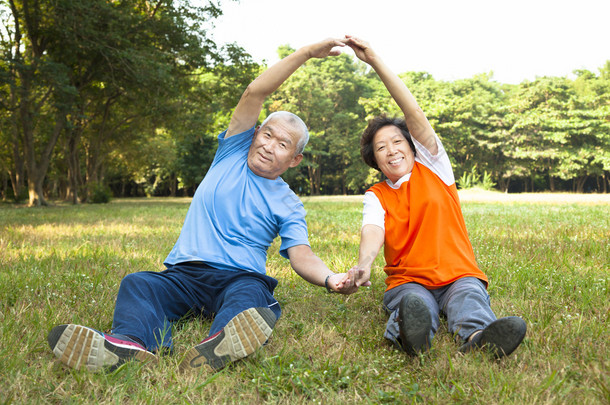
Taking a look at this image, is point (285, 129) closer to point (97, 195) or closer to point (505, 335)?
point (505, 335)

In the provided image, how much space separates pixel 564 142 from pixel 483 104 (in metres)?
8.91

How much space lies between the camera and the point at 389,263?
314cm

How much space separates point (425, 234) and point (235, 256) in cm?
121

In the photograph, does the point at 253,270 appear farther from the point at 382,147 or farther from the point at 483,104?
the point at 483,104

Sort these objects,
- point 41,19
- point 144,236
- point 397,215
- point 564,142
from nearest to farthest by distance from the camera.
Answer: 1. point 397,215
2. point 144,236
3. point 41,19
4. point 564,142

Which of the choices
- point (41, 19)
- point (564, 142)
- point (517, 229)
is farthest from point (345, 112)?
point (517, 229)

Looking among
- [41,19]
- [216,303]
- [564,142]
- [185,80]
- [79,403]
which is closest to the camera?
[79,403]

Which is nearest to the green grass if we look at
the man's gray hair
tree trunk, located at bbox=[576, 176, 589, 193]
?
the man's gray hair

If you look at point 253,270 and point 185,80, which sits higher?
point 185,80

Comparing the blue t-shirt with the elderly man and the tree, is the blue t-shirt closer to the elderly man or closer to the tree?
the elderly man

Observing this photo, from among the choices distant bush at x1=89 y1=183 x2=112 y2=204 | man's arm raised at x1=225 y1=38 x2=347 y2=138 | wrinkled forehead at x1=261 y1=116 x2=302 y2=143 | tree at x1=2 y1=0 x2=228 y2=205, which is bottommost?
distant bush at x1=89 y1=183 x2=112 y2=204

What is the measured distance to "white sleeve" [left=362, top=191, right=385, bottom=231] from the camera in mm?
2961

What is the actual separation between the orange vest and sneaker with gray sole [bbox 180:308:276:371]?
116cm

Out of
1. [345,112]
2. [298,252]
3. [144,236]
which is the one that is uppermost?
[345,112]
